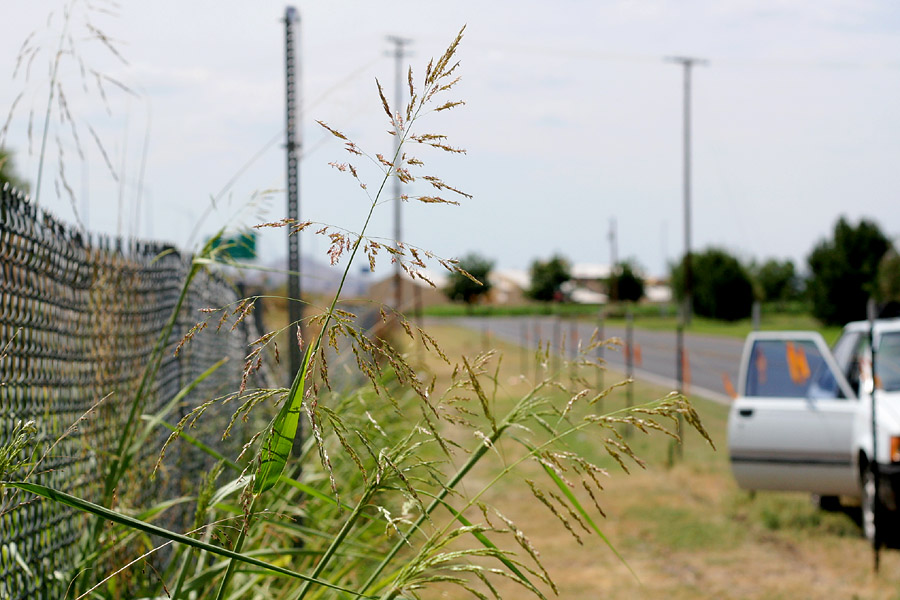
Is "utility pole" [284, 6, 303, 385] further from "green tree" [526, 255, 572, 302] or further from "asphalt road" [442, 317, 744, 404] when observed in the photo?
"green tree" [526, 255, 572, 302]

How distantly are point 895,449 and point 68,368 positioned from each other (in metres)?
5.17

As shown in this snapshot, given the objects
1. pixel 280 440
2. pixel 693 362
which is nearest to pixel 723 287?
pixel 693 362

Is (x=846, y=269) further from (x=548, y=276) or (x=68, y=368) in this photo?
(x=548, y=276)

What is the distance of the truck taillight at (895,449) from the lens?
20.9 feet

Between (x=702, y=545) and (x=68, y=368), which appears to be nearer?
(x=68, y=368)

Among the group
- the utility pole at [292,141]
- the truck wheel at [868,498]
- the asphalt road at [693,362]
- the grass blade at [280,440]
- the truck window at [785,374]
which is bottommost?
the asphalt road at [693,362]

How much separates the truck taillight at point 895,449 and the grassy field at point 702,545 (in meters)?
0.65

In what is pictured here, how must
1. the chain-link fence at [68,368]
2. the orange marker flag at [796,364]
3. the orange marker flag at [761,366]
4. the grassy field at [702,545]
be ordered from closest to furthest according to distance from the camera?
the chain-link fence at [68,368] → the grassy field at [702,545] → the orange marker flag at [796,364] → the orange marker flag at [761,366]

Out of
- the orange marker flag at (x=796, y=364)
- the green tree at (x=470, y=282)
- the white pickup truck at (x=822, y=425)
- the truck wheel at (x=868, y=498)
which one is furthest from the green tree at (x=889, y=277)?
the truck wheel at (x=868, y=498)

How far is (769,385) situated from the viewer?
7.95m

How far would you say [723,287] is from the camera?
71.8m

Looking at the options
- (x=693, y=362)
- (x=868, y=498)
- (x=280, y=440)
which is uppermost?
(x=280, y=440)

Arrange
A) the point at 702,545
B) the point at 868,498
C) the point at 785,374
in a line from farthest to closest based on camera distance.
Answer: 1. the point at 785,374
2. the point at 702,545
3. the point at 868,498

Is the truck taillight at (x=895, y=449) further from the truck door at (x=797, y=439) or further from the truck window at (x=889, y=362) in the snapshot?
the truck window at (x=889, y=362)
